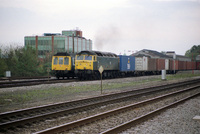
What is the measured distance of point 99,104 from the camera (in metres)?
12.0

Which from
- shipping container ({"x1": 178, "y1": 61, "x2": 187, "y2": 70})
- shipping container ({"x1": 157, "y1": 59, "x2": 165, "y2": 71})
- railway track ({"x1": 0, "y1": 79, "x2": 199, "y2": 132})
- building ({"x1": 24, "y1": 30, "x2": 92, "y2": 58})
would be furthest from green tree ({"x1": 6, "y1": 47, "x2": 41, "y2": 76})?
building ({"x1": 24, "y1": 30, "x2": 92, "y2": 58})

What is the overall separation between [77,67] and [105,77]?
487cm

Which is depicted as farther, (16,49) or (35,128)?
(16,49)

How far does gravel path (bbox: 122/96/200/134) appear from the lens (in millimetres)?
7547

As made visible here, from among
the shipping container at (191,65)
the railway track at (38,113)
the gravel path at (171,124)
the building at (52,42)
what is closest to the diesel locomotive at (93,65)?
the railway track at (38,113)

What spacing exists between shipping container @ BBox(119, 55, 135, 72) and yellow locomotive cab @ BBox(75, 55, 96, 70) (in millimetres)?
7182

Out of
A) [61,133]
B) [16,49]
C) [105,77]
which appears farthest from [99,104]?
[16,49]

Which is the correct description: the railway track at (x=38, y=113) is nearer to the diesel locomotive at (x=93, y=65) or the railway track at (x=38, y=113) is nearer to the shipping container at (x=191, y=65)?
the diesel locomotive at (x=93, y=65)

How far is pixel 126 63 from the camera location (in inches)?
1384

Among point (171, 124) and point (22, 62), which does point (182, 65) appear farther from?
point (171, 124)

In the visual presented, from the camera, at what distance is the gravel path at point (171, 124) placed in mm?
7547

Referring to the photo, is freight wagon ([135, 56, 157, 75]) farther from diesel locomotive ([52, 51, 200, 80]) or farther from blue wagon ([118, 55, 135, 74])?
blue wagon ([118, 55, 135, 74])

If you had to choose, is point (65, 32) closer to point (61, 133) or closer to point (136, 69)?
point (136, 69)

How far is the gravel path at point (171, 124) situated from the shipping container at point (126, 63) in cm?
2298
